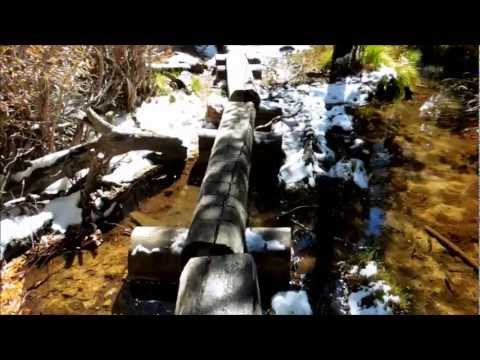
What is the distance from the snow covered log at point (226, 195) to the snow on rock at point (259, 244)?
19 centimetres

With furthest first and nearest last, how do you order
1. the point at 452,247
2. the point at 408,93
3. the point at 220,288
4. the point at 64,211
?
the point at 408,93 < the point at 64,211 < the point at 452,247 < the point at 220,288

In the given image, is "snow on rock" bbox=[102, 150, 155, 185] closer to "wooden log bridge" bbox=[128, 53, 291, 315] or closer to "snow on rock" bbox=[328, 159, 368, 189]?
"wooden log bridge" bbox=[128, 53, 291, 315]

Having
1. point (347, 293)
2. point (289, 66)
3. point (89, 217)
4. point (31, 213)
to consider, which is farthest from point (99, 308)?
point (289, 66)

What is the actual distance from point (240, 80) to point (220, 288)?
4362 mm

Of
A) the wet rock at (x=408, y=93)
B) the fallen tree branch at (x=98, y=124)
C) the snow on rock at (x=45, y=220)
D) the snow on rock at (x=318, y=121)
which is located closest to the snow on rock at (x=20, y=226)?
the snow on rock at (x=45, y=220)

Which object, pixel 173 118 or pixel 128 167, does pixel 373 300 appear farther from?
pixel 173 118

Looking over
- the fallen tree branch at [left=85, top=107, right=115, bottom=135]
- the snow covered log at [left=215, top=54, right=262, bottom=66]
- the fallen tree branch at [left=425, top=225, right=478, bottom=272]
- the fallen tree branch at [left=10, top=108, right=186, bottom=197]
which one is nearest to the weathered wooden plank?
the fallen tree branch at [left=10, top=108, right=186, bottom=197]

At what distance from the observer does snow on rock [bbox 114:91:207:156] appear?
5.38 meters

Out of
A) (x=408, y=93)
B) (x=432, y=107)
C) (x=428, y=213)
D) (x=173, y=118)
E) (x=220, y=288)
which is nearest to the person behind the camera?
(x=220, y=288)

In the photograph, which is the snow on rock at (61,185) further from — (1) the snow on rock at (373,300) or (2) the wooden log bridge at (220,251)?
(1) the snow on rock at (373,300)

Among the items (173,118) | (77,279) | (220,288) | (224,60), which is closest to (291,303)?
(220,288)

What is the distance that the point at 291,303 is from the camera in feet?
10.1
